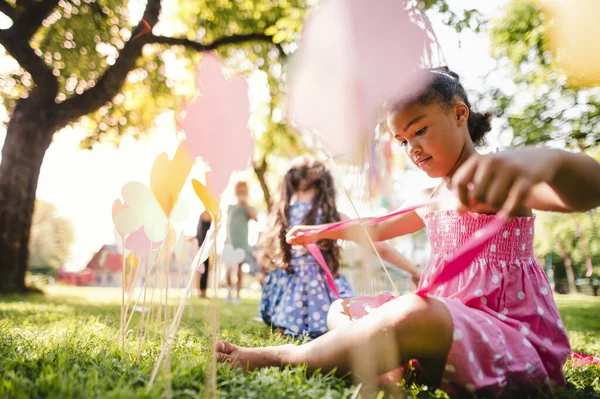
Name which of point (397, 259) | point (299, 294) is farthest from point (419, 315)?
point (299, 294)

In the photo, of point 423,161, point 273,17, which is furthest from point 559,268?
point 423,161

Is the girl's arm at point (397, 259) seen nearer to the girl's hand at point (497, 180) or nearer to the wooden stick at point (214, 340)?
the wooden stick at point (214, 340)

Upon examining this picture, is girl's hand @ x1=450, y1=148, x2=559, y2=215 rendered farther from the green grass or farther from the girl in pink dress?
the green grass

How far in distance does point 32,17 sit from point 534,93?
5.85 m

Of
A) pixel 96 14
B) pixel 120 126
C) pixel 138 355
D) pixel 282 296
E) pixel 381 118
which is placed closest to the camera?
pixel 138 355

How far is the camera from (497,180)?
81 centimetres

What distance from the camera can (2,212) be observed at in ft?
18.0

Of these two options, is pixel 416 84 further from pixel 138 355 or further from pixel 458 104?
pixel 138 355

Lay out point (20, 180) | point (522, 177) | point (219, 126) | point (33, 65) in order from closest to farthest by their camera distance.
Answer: point (522, 177) < point (219, 126) < point (33, 65) < point (20, 180)

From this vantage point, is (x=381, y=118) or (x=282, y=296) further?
(x=282, y=296)

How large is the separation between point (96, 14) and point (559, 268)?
2554cm

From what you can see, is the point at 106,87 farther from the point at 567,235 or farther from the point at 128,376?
the point at 567,235

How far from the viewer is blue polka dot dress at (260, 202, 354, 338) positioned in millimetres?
2734

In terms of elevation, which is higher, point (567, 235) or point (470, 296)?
point (567, 235)
